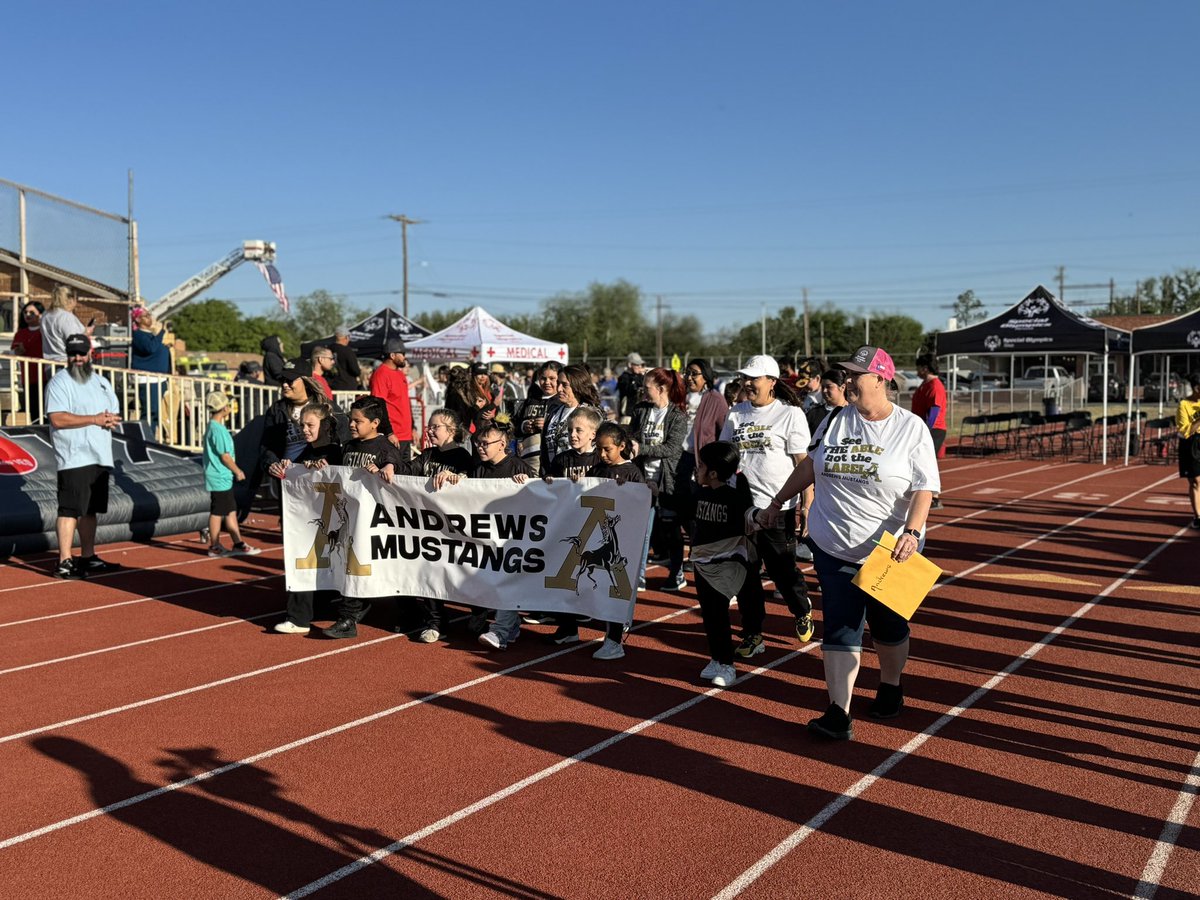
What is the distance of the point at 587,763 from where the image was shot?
5.24 m

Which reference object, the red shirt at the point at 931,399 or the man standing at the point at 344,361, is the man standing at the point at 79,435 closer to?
the man standing at the point at 344,361

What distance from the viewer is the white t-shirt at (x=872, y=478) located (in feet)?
17.1

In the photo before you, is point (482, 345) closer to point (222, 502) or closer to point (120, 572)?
point (222, 502)

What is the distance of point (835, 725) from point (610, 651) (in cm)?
206

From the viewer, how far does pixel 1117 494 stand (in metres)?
17.1

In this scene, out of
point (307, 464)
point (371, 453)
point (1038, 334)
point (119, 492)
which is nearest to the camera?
point (371, 453)

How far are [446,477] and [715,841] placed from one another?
3.79m

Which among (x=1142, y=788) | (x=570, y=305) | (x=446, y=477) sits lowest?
(x=1142, y=788)

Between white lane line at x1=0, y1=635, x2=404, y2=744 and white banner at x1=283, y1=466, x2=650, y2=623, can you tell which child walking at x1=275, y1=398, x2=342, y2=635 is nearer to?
white banner at x1=283, y1=466, x2=650, y2=623

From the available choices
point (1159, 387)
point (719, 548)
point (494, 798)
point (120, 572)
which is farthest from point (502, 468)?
point (1159, 387)

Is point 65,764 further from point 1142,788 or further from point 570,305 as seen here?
point 570,305

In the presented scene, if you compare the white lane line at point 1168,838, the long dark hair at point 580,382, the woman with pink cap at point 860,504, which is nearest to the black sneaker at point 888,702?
the woman with pink cap at point 860,504

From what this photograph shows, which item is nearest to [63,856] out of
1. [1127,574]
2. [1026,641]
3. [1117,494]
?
[1026,641]

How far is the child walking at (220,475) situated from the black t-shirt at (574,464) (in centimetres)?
506
